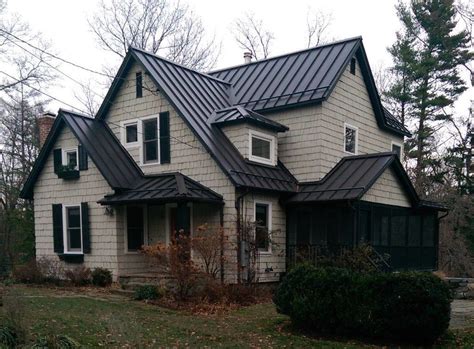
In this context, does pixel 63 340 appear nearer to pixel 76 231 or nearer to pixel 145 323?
pixel 145 323

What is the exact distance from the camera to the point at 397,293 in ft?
25.8

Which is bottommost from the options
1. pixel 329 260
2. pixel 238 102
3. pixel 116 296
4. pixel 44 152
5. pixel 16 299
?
pixel 116 296

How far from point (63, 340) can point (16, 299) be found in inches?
38.3

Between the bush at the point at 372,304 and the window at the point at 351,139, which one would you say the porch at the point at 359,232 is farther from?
the bush at the point at 372,304

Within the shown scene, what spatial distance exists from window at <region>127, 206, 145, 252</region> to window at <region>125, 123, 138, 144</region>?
8.00ft

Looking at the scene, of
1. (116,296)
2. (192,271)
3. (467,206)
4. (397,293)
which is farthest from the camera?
(467,206)

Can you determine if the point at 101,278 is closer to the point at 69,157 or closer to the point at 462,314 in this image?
the point at 69,157

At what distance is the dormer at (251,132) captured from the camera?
14.7 metres

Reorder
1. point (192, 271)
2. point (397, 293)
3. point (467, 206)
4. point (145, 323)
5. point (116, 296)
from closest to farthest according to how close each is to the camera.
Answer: point (397, 293) → point (145, 323) → point (192, 271) → point (116, 296) → point (467, 206)

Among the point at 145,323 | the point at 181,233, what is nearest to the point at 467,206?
the point at 181,233

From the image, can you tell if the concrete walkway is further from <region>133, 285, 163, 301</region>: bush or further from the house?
<region>133, 285, 163, 301</region>: bush

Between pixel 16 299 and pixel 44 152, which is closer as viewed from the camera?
pixel 16 299

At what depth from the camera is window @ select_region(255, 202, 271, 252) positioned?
45.9ft

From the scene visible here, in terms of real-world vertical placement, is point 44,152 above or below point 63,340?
above
